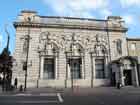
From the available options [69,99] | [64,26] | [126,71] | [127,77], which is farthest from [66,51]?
[69,99]

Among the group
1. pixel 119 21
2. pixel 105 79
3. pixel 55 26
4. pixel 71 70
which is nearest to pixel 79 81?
pixel 71 70

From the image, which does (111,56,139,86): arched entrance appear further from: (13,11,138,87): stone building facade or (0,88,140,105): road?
(0,88,140,105): road

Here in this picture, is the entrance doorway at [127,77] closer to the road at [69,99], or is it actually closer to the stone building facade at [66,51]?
the stone building facade at [66,51]

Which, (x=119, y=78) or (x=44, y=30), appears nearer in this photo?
(x=119, y=78)

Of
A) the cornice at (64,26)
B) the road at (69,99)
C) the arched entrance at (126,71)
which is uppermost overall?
the cornice at (64,26)

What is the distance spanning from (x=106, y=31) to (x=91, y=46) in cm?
459

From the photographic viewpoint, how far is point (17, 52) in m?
32.6

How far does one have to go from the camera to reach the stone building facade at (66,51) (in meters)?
32.5

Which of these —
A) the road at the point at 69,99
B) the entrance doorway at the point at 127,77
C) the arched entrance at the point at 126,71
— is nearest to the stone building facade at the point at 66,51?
the arched entrance at the point at 126,71

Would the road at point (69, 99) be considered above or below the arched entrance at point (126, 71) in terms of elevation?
below

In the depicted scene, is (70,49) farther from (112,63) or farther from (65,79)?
(112,63)

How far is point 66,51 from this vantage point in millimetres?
33656

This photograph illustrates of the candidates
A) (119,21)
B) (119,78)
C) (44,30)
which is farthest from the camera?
(119,21)

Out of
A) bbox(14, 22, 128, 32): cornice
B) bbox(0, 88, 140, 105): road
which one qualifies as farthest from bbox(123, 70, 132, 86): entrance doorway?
bbox(0, 88, 140, 105): road
